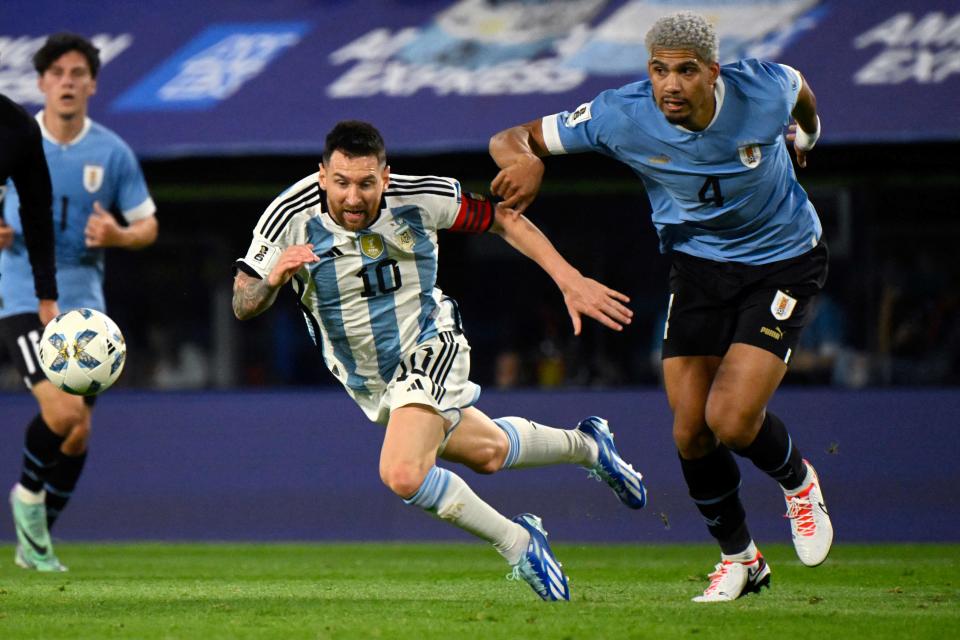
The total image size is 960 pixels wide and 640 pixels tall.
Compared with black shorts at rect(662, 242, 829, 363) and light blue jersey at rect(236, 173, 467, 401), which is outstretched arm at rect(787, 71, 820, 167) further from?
light blue jersey at rect(236, 173, 467, 401)

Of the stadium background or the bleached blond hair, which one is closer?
the bleached blond hair

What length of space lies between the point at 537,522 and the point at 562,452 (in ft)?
2.91

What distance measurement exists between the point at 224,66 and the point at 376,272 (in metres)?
Result: 5.59

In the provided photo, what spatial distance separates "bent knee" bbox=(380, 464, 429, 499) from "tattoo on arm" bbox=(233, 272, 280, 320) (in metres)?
0.82

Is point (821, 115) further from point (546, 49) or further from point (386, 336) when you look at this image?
point (386, 336)

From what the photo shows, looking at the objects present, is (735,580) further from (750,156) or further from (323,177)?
(323,177)

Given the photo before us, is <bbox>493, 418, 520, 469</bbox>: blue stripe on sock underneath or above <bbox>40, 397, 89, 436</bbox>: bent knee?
above

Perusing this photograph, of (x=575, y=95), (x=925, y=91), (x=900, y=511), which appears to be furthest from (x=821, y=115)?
(x=900, y=511)

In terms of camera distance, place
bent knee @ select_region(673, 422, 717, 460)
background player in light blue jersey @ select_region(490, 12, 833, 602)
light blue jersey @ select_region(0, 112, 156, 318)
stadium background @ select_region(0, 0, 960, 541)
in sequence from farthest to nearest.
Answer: stadium background @ select_region(0, 0, 960, 541)
light blue jersey @ select_region(0, 112, 156, 318)
bent knee @ select_region(673, 422, 717, 460)
background player in light blue jersey @ select_region(490, 12, 833, 602)

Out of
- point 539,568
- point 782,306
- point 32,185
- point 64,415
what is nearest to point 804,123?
point 782,306

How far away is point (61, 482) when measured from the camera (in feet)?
30.4

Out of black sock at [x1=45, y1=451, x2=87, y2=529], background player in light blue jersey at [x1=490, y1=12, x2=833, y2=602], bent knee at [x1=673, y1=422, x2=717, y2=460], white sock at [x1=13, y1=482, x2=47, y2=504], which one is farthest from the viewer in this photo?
black sock at [x1=45, y1=451, x2=87, y2=529]

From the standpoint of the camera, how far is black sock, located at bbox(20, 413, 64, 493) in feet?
29.2

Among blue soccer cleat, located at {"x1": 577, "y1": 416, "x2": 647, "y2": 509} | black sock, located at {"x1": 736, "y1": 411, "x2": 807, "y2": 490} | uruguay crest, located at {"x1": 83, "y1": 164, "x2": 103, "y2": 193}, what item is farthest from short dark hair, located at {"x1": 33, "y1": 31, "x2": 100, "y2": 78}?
black sock, located at {"x1": 736, "y1": 411, "x2": 807, "y2": 490}
